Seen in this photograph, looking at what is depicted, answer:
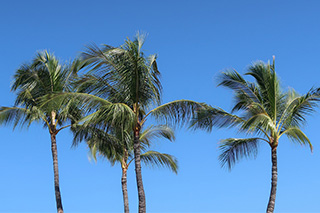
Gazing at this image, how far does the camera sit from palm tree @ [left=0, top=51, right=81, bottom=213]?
2300 cm

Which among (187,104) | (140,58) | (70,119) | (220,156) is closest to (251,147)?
(220,156)

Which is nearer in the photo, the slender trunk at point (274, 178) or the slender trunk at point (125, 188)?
the slender trunk at point (274, 178)

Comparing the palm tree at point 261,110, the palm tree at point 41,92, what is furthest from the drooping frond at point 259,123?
the palm tree at point 41,92

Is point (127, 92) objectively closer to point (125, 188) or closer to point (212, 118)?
point (212, 118)

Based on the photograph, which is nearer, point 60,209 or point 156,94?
point 156,94

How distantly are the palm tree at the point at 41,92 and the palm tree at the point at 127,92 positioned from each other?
295 cm

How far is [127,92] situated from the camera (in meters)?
19.8

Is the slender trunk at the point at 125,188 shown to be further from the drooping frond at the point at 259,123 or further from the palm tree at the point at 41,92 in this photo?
the drooping frond at the point at 259,123

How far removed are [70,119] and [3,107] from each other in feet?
10.5

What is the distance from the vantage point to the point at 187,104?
20.0 metres

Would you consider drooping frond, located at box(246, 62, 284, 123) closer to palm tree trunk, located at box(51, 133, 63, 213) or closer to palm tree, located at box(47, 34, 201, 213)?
palm tree, located at box(47, 34, 201, 213)

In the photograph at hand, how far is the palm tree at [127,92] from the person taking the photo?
1888cm

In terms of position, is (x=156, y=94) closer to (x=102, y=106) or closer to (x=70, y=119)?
(x=102, y=106)

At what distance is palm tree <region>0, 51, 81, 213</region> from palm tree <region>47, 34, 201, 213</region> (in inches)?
116
